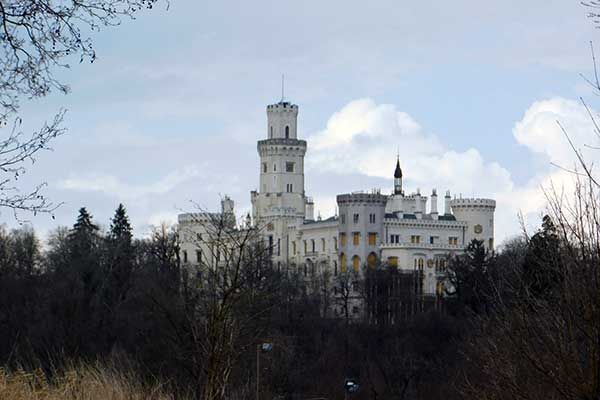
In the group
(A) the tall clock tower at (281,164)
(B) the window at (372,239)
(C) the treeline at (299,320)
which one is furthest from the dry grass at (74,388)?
(A) the tall clock tower at (281,164)

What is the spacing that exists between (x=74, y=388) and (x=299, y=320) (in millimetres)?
45908

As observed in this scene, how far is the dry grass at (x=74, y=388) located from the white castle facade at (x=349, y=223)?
2620 inches

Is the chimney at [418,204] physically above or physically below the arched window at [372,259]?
above

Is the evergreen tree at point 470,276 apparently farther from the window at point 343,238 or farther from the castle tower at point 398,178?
the castle tower at point 398,178

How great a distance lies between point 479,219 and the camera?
95438 mm

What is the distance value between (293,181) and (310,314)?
43.2 meters

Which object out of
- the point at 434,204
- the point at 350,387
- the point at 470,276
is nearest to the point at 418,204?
the point at 434,204

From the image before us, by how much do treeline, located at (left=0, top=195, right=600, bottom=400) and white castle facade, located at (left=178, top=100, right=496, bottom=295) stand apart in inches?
238

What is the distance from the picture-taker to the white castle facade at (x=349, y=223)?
8919 centimetres

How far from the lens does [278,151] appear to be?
104m

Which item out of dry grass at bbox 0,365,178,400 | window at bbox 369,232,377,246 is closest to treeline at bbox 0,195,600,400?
dry grass at bbox 0,365,178,400

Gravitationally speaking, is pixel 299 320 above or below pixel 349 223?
below

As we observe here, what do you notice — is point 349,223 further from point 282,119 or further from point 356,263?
point 282,119

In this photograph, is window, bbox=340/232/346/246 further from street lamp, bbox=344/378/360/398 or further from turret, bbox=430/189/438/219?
street lamp, bbox=344/378/360/398
